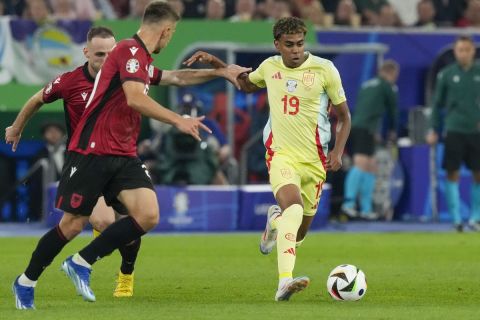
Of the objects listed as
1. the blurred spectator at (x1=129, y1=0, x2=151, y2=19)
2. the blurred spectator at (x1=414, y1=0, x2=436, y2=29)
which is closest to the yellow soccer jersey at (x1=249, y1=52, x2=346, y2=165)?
the blurred spectator at (x1=129, y1=0, x2=151, y2=19)

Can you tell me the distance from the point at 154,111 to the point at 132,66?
433mm

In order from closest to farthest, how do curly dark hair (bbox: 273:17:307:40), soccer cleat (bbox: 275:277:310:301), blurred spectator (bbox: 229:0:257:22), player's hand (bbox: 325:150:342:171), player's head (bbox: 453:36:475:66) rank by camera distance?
soccer cleat (bbox: 275:277:310:301) → curly dark hair (bbox: 273:17:307:40) → player's hand (bbox: 325:150:342:171) → player's head (bbox: 453:36:475:66) → blurred spectator (bbox: 229:0:257:22)

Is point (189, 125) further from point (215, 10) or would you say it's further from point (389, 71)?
point (215, 10)

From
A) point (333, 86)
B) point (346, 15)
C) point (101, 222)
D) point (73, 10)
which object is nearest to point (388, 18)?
point (346, 15)

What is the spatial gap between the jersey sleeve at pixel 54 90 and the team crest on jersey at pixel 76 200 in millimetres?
1375

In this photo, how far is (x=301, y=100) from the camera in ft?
37.0

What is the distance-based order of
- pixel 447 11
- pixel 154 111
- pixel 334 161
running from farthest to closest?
pixel 447 11 < pixel 334 161 < pixel 154 111

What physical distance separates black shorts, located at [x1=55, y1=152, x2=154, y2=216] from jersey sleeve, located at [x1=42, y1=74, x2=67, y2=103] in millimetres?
1002

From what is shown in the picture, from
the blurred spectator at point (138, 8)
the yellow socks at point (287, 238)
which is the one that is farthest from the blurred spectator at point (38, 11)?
the yellow socks at point (287, 238)

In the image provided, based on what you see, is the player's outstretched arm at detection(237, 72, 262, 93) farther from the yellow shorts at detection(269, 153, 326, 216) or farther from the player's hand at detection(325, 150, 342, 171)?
the player's hand at detection(325, 150, 342, 171)

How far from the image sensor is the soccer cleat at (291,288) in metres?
9.98

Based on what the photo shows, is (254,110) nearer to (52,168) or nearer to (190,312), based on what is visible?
(52,168)

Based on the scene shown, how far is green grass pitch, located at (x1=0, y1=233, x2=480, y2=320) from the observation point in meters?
9.55

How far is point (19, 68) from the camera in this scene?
67.9ft
